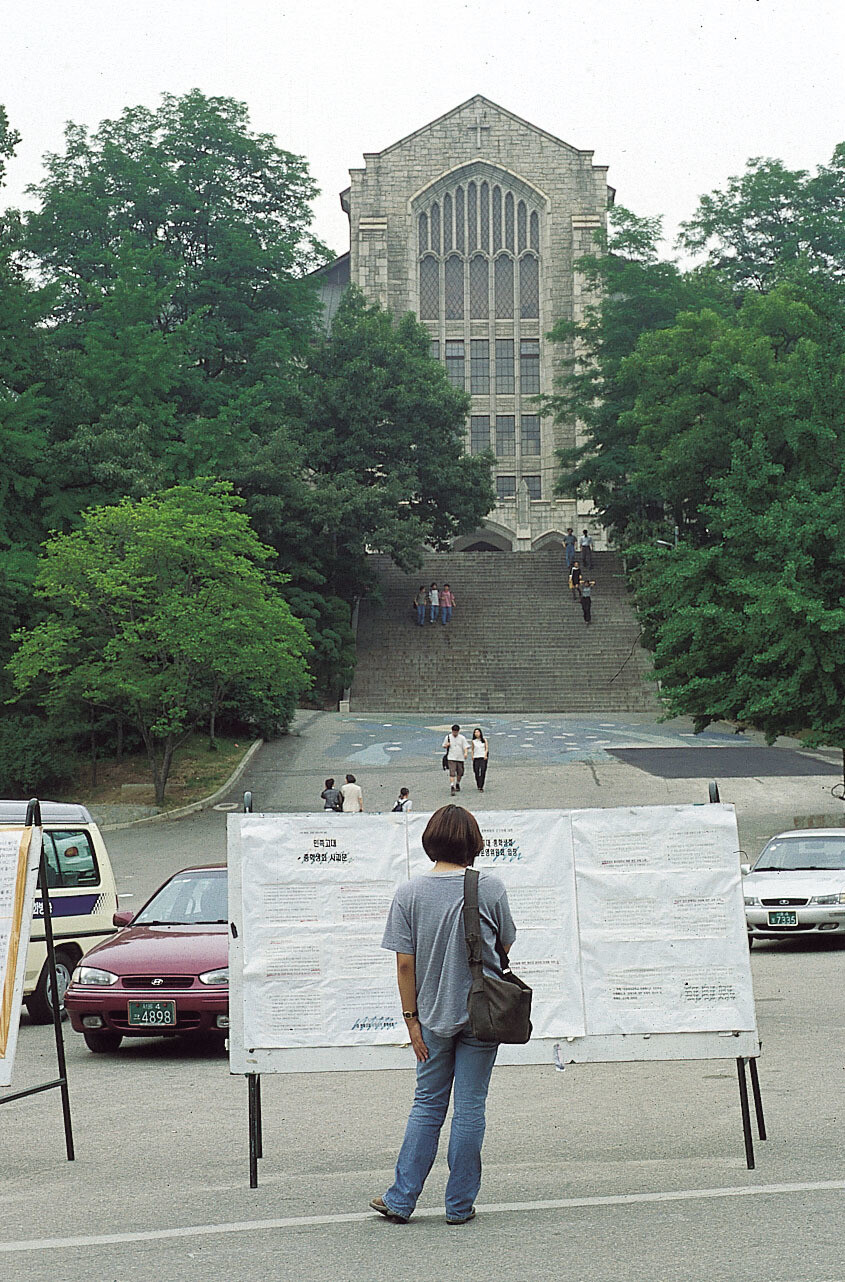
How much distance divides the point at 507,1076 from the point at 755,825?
1891cm

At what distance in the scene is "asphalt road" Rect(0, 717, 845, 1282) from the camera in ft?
17.2

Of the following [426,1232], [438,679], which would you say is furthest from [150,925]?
[438,679]

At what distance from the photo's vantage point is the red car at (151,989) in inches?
432

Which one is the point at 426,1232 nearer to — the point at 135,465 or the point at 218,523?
the point at 218,523

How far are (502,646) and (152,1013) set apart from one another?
39476 millimetres

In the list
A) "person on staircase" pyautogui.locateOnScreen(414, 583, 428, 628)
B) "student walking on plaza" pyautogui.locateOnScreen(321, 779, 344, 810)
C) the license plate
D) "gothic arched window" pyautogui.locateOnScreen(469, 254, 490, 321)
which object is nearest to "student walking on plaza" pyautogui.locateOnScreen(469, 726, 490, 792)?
"student walking on plaza" pyautogui.locateOnScreen(321, 779, 344, 810)

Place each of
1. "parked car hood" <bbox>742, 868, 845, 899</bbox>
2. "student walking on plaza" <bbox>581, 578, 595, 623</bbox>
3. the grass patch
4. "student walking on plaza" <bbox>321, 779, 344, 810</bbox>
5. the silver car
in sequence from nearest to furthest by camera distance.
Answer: the silver car
"parked car hood" <bbox>742, 868, 845, 899</bbox>
"student walking on plaza" <bbox>321, 779, 344, 810</bbox>
the grass patch
"student walking on plaza" <bbox>581, 578, 595, 623</bbox>

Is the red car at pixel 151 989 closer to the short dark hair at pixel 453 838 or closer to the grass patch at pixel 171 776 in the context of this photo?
the short dark hair at pixel 453 838

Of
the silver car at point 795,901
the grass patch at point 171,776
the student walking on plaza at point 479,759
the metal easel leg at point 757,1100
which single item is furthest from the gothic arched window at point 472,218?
the metal easel leg at point 757,1100

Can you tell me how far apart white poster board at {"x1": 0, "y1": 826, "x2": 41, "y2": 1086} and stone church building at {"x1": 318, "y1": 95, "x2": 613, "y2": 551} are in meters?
64.2

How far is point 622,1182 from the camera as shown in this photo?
250 inches

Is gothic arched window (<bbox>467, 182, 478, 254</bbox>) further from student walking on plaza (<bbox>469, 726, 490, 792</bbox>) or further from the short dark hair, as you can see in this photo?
the short dark hair

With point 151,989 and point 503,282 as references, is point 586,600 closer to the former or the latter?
point 503,282

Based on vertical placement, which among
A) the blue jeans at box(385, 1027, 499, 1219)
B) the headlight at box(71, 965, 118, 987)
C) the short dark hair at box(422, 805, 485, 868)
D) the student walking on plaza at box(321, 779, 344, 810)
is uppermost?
the short dark hair at box(422, 805, 485, 868)
